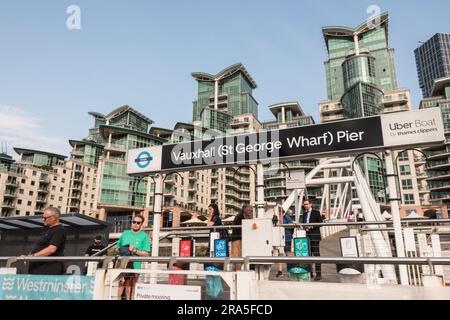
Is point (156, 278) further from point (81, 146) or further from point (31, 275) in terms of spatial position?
point (81, 146)

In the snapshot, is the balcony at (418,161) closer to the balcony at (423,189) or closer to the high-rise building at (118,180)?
the balcony at (423,189)

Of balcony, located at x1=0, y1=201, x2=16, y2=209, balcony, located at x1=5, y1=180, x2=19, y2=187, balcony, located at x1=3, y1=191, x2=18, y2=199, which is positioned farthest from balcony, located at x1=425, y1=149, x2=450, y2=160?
balcony, located at x1=0, y1=201, x2=16, y2=209

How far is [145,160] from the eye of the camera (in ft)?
27.5

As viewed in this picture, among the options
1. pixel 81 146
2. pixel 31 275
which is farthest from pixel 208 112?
pixel 31 275

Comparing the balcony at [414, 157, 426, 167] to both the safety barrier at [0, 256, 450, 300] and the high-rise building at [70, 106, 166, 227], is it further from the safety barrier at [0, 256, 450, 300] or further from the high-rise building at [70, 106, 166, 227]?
the safety barrier at [0, 256, 450, 300]

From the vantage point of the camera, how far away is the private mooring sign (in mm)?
5969

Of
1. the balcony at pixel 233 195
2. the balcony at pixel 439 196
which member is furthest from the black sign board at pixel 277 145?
the balcony at pixel 233 195

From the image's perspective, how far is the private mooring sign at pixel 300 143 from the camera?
5969 mm

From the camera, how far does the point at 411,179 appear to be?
2832 inches

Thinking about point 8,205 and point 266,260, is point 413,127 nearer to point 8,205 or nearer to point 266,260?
point 266,260

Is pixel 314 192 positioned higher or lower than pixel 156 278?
higher

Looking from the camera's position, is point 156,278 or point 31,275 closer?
point 156,278

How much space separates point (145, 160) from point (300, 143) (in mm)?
3899

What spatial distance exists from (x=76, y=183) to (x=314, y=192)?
67074mm
